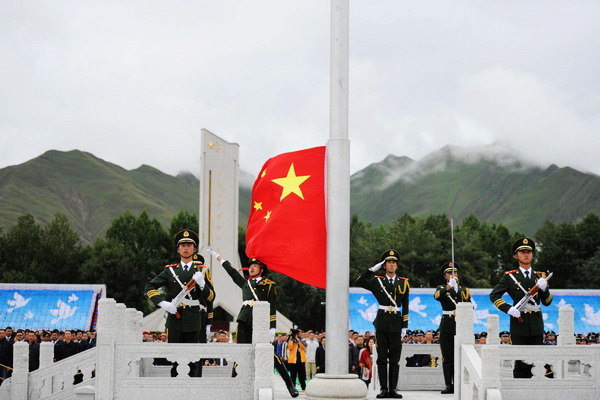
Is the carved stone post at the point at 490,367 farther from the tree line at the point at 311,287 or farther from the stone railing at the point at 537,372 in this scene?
the tree line at the point at 311,287

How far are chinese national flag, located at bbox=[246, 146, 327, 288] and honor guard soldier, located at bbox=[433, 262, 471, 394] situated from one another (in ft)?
10.5

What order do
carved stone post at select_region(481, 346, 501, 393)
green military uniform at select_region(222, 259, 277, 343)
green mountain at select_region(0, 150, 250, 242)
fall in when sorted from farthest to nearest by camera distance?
green mountain at select_region(0, 150, 250, 242)
green military uniform at select_region(222, 259, 277, 343)
carved stone post at select_region(481, 346, 501, 393)

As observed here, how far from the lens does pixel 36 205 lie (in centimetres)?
13000

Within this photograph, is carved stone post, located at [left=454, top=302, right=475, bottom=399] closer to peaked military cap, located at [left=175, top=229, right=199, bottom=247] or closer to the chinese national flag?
the chinese national flag

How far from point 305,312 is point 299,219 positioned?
138 feet

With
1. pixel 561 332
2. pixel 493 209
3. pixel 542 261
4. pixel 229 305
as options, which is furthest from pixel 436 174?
pixel 561 332

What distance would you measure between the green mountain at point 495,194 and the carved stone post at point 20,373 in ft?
382

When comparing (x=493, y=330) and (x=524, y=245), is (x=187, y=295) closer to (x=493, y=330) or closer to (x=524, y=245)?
(x=493, y=330)

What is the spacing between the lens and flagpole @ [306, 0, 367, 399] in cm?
921

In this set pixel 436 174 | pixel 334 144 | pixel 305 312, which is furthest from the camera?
pixel 436 174

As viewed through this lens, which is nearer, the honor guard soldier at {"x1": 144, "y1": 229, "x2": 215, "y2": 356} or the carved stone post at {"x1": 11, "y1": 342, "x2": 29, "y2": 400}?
the honor guard soldier at {"x1": 144, "y1": 229, "x2": 215, "y2": 356}

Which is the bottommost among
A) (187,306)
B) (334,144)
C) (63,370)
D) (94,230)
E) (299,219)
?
(63,370)

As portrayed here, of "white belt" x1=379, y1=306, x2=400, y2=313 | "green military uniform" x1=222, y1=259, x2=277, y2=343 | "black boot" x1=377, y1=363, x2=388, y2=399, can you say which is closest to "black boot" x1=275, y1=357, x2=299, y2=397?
"green military uniform" x1=222, y1=259, x2=277, y2=343

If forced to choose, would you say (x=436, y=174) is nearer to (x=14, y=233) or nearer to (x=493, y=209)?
(x=493, y=209)
